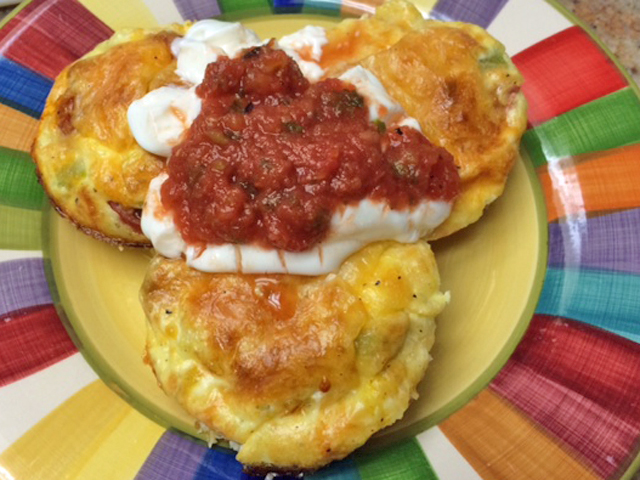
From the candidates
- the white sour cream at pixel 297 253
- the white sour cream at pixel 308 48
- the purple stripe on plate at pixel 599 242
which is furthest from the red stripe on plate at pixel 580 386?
the white sour cream at pixel 308 48

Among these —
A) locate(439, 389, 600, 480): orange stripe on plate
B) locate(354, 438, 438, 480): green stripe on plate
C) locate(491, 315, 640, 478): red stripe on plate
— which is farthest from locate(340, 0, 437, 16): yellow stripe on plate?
locate(354, 438, 438, 480): green stripe on plate

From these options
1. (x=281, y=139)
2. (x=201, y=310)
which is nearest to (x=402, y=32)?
(x=281, y=139)

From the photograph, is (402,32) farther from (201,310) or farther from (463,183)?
(201,310)

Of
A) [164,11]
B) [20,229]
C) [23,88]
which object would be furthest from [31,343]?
[164,11]

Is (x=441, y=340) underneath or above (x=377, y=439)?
above

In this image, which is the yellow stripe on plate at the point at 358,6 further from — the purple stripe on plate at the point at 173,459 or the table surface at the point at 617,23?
the purple stripe on plate at the point at 173,459

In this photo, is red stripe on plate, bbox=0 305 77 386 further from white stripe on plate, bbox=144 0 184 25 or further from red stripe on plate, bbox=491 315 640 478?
red stripe on plate, bbox=491 315 640 478
